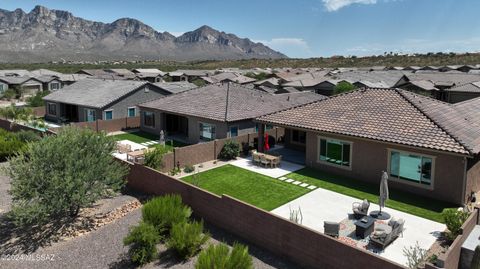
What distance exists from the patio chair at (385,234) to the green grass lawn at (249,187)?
484cm

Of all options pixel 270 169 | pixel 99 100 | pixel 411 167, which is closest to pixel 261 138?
pixel 270 169

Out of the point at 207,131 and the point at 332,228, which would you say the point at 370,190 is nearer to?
the point at 332,228

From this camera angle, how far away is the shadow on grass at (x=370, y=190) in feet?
57.2

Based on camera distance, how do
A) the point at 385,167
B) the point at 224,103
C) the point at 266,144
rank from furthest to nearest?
the point at 224,103
the point at 266,144
the point at 385,167

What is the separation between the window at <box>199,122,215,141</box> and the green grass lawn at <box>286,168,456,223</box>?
340 inches

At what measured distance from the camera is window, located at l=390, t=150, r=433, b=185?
59.6 ft

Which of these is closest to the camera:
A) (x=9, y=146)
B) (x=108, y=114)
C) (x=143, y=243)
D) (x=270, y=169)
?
(x=143, y=243)

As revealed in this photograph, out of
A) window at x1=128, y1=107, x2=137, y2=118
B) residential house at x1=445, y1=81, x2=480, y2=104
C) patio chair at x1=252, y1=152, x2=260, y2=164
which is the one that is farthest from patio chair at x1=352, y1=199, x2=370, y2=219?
residential house at x1=445, y1=81, x2=480, y2=104

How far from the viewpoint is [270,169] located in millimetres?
23125

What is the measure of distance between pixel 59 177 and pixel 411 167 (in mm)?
15812

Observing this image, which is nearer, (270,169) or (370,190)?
(370,190)

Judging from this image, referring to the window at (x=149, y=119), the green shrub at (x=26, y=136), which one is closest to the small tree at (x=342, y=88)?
the window at (x=149, y=119)

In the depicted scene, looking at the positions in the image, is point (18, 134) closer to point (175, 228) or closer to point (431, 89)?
point (175, 228)

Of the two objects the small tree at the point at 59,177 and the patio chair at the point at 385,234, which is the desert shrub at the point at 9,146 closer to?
the small tree at the point at 59,177
